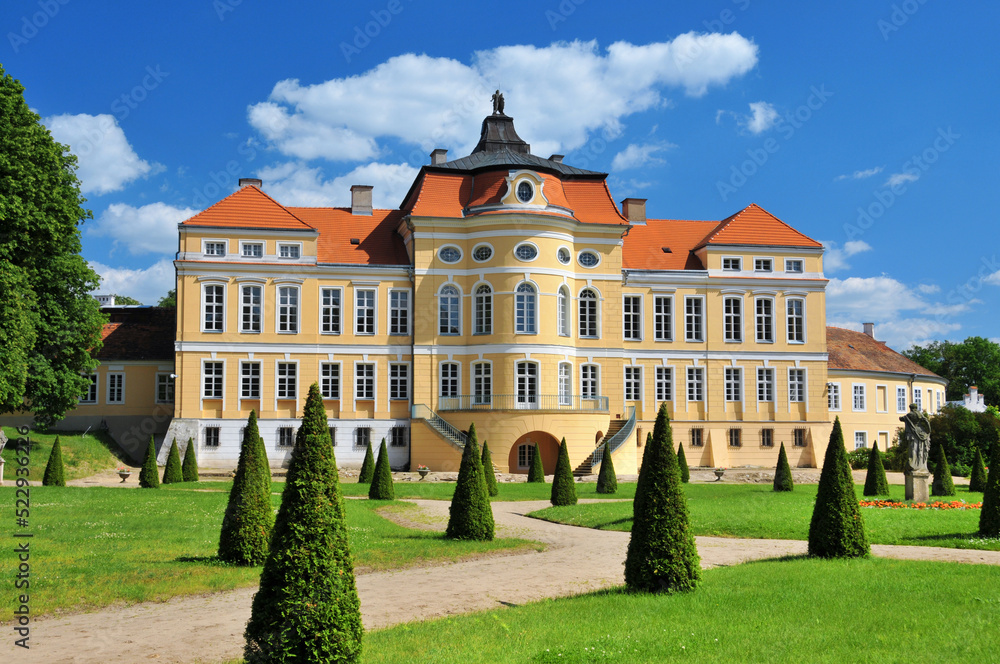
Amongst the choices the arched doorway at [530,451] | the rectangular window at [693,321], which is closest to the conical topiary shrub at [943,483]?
the arched doorway at [530,451]

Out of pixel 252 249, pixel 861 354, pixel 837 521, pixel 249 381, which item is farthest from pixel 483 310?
pixel 837 521

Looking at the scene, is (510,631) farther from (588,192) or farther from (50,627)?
(588,192)

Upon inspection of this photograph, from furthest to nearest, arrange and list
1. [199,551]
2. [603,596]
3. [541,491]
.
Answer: [541,491]
[199,551]
[603,596]

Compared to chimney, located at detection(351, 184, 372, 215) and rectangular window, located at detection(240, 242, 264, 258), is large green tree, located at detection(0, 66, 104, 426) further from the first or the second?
chimney, located at detection(351, 184, 372, 215)

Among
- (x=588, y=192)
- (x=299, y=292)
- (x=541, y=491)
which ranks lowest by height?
(x=541, y=491)

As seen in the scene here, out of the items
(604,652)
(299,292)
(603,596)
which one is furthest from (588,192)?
(604,652)

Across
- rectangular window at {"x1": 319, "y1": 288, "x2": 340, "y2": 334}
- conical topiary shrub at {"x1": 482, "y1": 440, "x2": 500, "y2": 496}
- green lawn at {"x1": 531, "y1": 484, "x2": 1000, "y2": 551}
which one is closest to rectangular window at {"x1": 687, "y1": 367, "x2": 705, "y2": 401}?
green lawn at {"x1": 531, "y1": 484, "x2": 1000, "y2": 551}

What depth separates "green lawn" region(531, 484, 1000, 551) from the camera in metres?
16.9

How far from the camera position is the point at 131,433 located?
39594 millimetres

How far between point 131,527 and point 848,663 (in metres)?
14.1

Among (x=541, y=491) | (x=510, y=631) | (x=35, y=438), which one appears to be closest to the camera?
(x=510, y=631)

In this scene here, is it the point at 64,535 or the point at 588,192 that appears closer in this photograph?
the point at 64,535

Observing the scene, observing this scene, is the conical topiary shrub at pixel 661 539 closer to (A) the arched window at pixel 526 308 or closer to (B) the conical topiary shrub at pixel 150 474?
(B) the conical topiary shrub at pixel 150 474

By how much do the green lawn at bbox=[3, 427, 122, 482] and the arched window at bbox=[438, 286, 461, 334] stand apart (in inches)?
600
